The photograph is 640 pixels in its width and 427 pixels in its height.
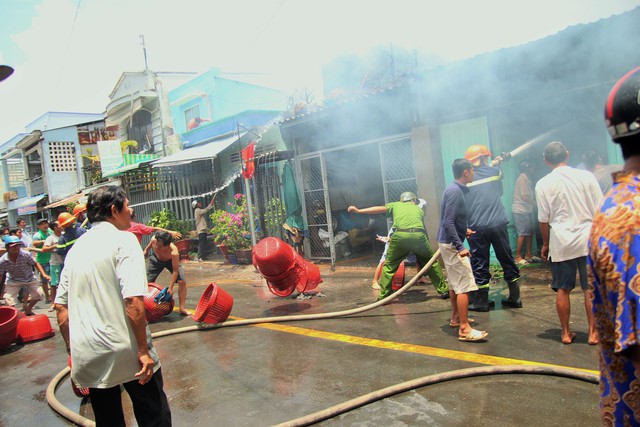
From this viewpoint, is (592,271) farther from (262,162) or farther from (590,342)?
(262,162)

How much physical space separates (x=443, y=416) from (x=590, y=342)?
1805mm

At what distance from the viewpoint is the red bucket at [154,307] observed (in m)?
6.55

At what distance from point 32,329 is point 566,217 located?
23.3 ft

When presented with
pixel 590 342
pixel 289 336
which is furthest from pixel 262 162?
pixel 590 342

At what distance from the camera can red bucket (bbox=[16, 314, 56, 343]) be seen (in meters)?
6.72

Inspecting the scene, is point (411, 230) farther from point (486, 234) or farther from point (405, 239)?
point (486, 234)

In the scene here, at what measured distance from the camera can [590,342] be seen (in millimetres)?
4051

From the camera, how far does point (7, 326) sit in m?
6.34

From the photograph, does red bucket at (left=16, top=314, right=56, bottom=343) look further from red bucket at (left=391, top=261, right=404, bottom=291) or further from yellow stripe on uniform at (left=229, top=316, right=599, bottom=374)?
red bucket at (left=391, top=261, right=404, bottom=291)

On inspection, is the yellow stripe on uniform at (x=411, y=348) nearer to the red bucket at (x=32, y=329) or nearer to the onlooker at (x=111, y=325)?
the onlooker at (x=111, y=325)

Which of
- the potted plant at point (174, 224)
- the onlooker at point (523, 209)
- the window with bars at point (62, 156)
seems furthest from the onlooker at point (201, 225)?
the window with bars at point (62, 156)

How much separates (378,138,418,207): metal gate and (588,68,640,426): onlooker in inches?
295

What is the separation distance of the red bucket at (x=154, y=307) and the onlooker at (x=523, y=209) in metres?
5.71

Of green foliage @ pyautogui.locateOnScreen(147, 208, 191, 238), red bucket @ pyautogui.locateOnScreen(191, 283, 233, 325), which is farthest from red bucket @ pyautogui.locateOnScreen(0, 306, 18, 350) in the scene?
green foliage @ pyautogui.locateOnScreen(147, 208, 191, 238)
